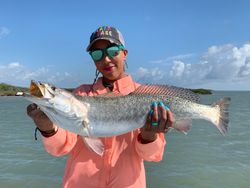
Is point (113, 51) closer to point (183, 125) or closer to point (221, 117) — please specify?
point (183, 125)

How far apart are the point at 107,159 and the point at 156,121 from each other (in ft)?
2.29

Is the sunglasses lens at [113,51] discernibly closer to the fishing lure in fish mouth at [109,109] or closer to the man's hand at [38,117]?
the fishing lure in fish mouth at [109,109]

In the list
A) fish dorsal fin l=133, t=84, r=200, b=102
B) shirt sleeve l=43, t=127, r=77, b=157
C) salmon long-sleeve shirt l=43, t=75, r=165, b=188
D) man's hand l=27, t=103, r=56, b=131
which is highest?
fish dorsal fin l=133, t=84, r=200, b=102

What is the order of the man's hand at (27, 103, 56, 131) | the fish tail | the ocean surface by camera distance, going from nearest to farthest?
the man's hand at (27, 103, 56, 131), the fish tail, the ocean surface

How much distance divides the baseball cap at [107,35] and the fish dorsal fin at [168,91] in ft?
2.23

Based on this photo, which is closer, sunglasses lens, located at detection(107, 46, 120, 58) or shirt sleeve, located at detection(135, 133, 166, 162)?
shirt sleeve, located at detection(135, 133, 166, 162)

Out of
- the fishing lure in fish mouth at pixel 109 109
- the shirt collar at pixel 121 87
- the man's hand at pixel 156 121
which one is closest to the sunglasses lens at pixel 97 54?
the shirt collar at pixel 121 87

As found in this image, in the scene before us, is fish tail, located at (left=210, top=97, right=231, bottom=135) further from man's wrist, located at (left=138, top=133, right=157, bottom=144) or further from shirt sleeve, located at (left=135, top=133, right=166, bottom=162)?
man's wrist, located at (left=138, top=133, right=157, bottom=144)

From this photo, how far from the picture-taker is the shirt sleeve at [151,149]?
3.79 meters

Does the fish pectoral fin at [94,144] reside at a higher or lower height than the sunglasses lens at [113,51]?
lower

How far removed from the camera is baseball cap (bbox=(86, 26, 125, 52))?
413cm

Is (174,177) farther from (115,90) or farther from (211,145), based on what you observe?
(115,90)

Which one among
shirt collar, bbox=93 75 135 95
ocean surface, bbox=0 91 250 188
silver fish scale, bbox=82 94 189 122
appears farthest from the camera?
ocean surface, bbox=0 91 250 188

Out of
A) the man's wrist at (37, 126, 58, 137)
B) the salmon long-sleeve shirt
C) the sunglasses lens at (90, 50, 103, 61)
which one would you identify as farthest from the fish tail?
the man's wrist at (37, 126, 58, 137)
